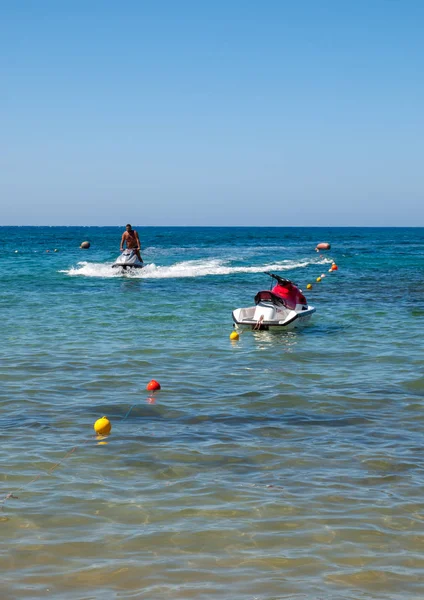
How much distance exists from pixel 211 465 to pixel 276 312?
420 inches

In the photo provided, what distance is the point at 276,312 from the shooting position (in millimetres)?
18797

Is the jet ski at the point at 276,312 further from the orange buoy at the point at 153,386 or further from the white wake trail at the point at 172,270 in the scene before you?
the white wake trail at the point at 172,270

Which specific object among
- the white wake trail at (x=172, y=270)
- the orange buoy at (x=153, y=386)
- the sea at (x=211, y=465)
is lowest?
the sea at (x=211, y=465)

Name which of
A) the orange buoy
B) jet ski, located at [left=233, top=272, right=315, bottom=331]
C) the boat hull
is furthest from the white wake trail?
the orange buoy

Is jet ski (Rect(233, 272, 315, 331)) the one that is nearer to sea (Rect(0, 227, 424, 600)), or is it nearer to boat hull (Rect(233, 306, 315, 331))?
boat hull (Rect(233, 306, 315, 331))

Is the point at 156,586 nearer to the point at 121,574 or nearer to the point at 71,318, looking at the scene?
the point at 121,574

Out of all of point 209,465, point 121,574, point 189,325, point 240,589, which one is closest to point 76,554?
point 121,574

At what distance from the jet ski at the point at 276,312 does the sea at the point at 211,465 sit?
322 mm

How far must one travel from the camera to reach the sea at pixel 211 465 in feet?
19.4

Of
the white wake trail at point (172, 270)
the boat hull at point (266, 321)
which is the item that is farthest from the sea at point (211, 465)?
the white wake trail at point (172, 270)

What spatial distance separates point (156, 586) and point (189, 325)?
1410 cm

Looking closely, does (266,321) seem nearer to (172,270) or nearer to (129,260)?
(129,260)

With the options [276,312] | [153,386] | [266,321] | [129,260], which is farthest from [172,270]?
[153,386]

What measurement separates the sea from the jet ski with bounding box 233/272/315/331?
32 centimetres
